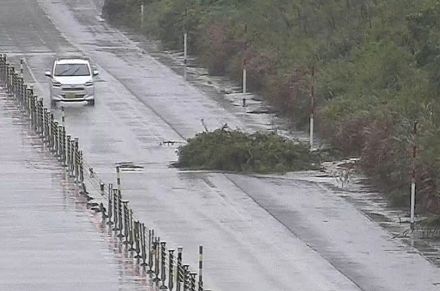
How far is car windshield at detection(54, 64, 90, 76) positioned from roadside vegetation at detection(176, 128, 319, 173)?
10.9 meters

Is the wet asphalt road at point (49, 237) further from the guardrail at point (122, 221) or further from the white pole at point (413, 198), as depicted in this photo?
the white pole at point (413, 198)

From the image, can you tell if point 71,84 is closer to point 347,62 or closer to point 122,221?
point 347,62

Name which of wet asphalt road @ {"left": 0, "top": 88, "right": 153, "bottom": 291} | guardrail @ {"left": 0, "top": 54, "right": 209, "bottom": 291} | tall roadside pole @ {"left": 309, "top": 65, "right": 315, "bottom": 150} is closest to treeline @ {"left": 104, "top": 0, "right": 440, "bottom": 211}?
tall roadside pole @ {"left": 309, "top": 65, "right": 315, "bottom": 150}

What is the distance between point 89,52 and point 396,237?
3070 centimetres

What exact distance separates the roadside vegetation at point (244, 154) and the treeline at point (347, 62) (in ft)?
4.25

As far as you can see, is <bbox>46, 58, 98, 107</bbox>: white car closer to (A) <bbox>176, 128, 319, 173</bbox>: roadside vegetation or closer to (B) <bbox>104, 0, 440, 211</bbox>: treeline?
(B) <bbox>104, 0, 440, 211</bbox>: treeline

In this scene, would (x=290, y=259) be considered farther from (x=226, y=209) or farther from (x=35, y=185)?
(x=35, y=185)

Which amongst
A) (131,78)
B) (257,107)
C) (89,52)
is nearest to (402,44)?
(257,107)

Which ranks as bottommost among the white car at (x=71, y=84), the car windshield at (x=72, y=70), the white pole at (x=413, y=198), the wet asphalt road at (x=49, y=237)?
the wet asphalt road at (x=49, y=237)

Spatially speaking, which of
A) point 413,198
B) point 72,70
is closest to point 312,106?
point 413,198

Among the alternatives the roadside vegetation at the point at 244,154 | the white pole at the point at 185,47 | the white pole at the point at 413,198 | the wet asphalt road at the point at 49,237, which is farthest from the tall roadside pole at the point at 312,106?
the white pole at the point at 185,47

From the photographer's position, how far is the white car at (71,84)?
42.3 metres

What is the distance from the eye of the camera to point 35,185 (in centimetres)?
3059

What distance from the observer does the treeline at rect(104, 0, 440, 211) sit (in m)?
29.3
